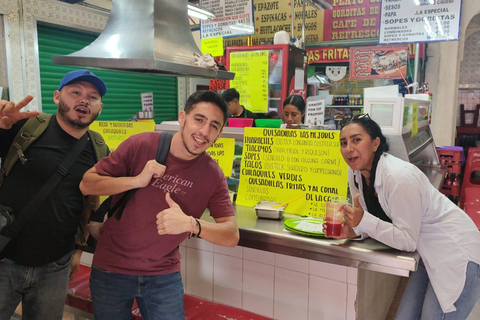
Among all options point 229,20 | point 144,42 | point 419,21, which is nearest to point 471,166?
point 419,21

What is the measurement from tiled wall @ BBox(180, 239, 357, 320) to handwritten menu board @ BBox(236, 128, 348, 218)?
0.33m

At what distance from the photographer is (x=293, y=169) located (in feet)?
7.80

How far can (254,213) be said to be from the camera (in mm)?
2432

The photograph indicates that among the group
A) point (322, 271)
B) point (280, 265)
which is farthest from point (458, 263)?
point (280, 265)

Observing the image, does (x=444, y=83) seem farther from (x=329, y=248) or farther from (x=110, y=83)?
(x=329, y=248)

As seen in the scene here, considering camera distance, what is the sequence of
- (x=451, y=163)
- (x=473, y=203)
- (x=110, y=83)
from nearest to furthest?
(x=451, y=163) → (x=473, y=203) → (x=110, y=83)

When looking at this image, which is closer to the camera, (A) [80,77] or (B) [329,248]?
(B) [329,248]

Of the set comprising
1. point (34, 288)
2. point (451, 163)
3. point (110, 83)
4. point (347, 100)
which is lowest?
point (34, 288)

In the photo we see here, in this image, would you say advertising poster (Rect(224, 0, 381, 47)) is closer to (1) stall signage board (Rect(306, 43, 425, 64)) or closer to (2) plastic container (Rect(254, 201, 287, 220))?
(1) stall signage board (Rect(306, 43, 425, 64))

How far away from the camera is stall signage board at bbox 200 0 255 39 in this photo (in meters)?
5.70

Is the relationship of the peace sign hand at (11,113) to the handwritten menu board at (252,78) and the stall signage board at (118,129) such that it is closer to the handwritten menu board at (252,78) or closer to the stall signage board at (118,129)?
the stall signage board at (118,129)

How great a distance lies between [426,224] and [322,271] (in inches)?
A: 24.6

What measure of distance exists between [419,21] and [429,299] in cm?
388

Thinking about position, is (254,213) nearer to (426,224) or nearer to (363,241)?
(363,241)
